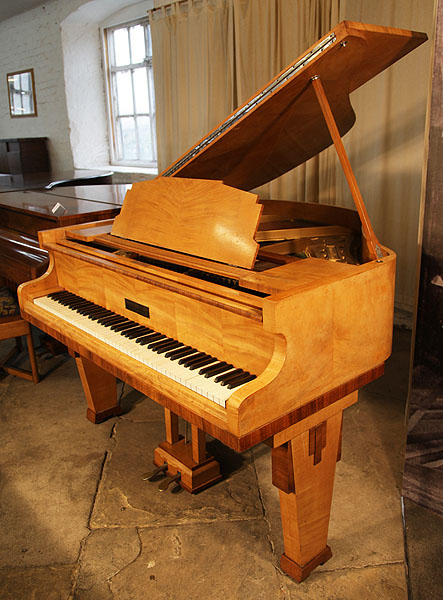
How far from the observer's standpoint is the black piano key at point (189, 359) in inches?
68.2

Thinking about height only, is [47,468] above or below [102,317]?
below

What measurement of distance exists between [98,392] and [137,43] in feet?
18.8

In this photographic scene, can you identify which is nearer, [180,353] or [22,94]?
[180,353]

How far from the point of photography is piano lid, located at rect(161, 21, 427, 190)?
5.65ft

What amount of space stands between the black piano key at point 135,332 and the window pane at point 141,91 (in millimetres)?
5890

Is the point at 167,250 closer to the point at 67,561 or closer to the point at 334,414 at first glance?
the point at 334,414

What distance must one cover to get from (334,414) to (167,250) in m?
0.89

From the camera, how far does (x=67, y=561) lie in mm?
1967

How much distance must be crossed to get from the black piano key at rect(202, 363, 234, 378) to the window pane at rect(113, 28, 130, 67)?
6.68 metres

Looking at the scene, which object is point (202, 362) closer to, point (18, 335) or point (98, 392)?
point (98, 392)

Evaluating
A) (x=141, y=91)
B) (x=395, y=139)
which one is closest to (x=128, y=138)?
(x=141, y=91)

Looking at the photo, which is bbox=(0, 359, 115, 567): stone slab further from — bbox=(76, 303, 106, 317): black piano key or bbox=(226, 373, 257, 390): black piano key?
bbox=(226, 373, 257, 390): black piano key

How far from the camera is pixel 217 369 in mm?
1678

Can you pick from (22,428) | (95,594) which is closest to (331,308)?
(95,594)
